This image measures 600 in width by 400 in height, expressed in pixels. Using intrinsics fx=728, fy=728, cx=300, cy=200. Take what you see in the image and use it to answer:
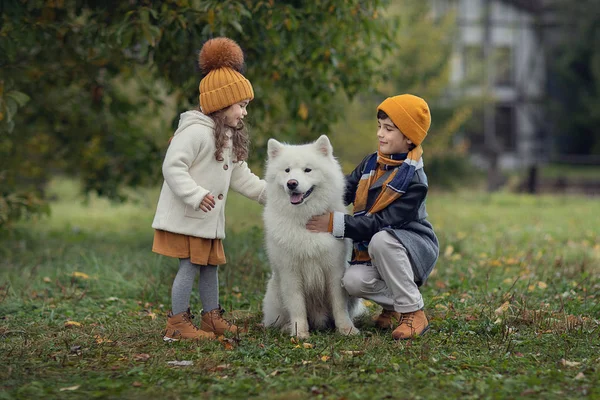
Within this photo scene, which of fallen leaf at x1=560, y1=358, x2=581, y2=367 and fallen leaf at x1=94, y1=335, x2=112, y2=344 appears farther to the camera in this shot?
fallen leaf at x1=94, y1=335, x2=112, y2=344

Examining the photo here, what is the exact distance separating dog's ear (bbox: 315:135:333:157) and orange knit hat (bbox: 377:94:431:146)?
16.2 inches

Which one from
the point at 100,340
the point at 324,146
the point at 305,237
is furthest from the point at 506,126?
the point at 100,340

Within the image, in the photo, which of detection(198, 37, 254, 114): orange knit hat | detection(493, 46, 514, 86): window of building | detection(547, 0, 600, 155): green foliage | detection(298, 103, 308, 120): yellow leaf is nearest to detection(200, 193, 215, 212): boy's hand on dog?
detection(198, 37, 254, 114): orange knit hat

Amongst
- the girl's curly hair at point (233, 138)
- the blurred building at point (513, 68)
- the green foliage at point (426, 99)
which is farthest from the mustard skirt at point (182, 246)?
the blurred building at point (513, 68)

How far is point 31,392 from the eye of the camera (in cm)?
339

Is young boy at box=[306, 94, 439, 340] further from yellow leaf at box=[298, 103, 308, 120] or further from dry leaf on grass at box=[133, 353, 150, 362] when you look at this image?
yellow leaf at box=[298, 103, 308, 120]

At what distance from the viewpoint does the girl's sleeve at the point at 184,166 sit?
4277 millimetres

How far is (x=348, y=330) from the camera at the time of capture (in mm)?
4539

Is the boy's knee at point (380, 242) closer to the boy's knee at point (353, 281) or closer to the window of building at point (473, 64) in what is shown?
the boy's knee at point (353, 281)

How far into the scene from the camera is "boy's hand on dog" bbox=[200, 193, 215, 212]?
4305 millimetres

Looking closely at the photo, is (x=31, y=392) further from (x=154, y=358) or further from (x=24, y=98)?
(x=24, y=98)

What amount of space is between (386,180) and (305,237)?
615 mm

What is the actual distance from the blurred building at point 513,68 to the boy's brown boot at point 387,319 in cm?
2225

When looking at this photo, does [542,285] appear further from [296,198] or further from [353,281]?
[296,198]
